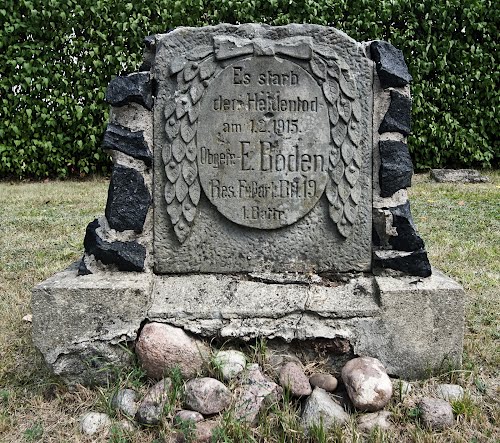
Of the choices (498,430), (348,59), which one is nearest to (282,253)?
(348,59)

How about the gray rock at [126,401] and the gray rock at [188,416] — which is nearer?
the gray rock at [188,416]

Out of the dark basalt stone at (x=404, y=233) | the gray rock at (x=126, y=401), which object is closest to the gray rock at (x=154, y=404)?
the gray rock at (x=126, y=401)

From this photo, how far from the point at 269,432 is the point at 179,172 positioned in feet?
3.85

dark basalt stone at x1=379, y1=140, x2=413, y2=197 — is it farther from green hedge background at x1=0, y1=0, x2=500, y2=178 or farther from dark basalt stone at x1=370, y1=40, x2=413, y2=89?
green hedge background at x1=0, y1=0, x2=500, y2=178

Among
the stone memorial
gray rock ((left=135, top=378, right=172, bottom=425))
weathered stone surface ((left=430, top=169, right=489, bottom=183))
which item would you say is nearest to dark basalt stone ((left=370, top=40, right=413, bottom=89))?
the stone memorial

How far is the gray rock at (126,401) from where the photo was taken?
6.98 ft

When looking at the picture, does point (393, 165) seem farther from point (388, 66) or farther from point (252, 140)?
point (252, 140)

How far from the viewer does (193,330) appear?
2344 millimetres

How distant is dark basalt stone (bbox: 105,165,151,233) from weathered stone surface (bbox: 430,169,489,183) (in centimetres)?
549

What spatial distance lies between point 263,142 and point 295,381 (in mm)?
1047

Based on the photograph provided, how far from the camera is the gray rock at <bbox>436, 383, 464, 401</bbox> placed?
2.18 meters

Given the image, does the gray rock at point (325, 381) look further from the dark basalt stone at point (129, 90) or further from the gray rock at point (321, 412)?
the dark basalt stone at point (129, 90)

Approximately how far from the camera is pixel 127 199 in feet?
8.34

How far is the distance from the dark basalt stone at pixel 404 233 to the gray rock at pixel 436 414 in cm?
71
